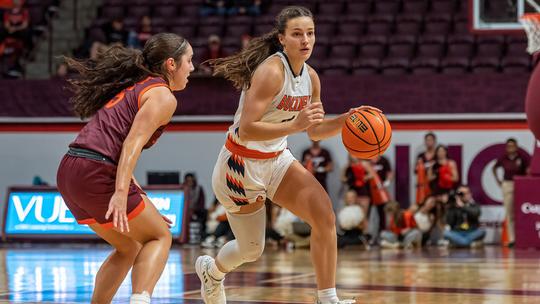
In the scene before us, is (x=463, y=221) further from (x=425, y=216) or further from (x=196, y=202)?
(x=196, y=202)

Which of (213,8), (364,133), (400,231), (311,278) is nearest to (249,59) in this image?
(364,133)

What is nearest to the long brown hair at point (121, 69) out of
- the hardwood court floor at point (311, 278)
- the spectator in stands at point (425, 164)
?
the hardwood court floor at point (311, 278)

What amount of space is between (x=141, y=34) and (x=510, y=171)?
7037mm

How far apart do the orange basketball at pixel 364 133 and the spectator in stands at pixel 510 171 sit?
853 centimetres

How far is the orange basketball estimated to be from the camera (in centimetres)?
611

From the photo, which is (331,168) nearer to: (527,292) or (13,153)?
(13,153)

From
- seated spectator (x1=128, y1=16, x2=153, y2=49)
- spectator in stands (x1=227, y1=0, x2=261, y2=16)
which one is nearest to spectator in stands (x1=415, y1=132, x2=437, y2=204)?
spectator in stands (x1=227, y1=0, x2=261, y2=16)

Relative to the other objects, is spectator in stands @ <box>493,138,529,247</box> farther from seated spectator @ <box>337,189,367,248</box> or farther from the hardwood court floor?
seated spectator @ <box>337,189,367,248</box>

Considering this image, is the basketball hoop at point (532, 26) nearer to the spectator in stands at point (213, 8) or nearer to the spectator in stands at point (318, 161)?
the spectator in stands at point (318, 161)

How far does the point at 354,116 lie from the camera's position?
6.16 metres

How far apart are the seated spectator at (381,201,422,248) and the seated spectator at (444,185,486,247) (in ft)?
1.53

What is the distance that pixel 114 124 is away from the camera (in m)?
5.20

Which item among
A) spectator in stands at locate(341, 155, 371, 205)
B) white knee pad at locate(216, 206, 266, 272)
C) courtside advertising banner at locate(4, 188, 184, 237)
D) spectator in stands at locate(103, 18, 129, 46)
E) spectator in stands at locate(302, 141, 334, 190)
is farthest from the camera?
spectator in stands at locate(103, 18, 129, 46)

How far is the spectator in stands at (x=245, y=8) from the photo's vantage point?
18.3m
